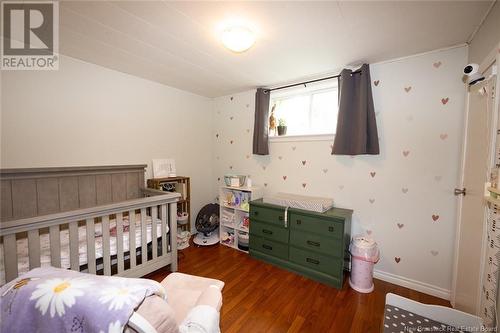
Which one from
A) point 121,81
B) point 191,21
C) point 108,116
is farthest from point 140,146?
point 191,21

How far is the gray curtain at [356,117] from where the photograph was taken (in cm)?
202

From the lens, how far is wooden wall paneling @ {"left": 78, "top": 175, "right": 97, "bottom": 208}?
2.11 m

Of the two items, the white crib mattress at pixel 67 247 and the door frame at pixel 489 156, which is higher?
the door frame at pixel 489 156

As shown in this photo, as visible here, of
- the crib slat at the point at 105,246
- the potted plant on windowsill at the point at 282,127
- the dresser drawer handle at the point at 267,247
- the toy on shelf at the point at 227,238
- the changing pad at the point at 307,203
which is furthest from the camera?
the toy on shelf at the point at 227,238

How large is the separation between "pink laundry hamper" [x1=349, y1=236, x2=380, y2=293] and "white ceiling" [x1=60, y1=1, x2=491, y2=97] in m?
1.83

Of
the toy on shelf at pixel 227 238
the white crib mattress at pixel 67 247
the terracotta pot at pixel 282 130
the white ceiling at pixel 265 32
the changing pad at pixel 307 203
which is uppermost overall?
the white ceiling at pixel 265 32

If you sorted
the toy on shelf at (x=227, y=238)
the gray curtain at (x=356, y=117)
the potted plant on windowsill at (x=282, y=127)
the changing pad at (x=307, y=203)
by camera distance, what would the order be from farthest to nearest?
the toy on shelf at (x=227, y=238)
the potted plant on windowsill at (x=282, y=127)
the changing pad at (x=307, y=203)
the gray curtain at (x=356, y=117)

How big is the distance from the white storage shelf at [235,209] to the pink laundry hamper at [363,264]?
4.31 ft

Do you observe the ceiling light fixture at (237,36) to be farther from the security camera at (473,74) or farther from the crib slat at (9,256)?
the crib slat at (9,256)

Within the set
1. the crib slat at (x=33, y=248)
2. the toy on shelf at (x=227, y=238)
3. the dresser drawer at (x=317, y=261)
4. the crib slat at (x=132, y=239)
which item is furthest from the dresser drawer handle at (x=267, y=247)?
the crib slat at (x=33, y=248)

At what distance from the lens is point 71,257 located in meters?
1.50

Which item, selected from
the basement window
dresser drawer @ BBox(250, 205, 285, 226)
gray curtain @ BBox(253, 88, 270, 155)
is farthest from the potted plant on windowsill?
dresser drawer @ BBox(250, 205, 285, 226)

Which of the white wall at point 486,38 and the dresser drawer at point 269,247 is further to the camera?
the dresser drawer at point 269,247

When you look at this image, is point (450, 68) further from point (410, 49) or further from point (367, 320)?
point (367, 320)
